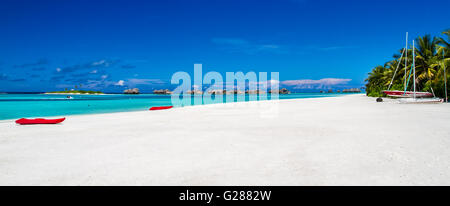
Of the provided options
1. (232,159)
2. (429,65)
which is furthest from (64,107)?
(429,65)

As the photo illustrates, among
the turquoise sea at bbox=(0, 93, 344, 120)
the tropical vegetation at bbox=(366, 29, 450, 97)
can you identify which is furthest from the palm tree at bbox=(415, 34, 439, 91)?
the turquoise sea at bbox=(0, 93, 344, 120)

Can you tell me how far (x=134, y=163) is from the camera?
15.6 ft

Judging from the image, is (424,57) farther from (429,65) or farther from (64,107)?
(64,107)

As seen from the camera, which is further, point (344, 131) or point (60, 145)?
point (344, 131)

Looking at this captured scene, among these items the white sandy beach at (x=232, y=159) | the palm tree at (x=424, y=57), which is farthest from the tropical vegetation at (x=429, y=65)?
the white sandy beach at (x=232, y=159)

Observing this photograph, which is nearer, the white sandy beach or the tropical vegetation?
the white sandy beach

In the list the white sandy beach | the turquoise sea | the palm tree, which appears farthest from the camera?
the palm tree

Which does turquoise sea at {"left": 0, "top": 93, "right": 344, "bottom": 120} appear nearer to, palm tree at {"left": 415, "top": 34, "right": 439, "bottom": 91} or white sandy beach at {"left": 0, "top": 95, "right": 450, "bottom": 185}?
white sandy beach at {"left": 0, "top": 95, "right": 450, "bottom": 185}

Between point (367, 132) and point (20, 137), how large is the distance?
10.7 meters
